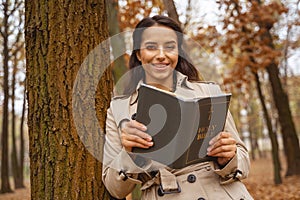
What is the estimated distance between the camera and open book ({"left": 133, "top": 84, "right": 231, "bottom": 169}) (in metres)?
1.77

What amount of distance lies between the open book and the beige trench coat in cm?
10

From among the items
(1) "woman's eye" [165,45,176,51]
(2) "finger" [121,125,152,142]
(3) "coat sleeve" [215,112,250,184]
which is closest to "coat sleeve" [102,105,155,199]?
(2) "finger" [121,125,152,142]

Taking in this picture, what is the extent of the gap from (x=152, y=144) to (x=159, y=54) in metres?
0.61

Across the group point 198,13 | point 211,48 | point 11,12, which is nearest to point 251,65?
point 211,48

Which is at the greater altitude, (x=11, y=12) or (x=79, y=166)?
(x=11, y=12)

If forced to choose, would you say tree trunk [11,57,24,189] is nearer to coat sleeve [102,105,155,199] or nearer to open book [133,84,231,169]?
coat sleeve [102,105,155,199]

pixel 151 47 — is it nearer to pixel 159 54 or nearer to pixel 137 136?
pixel 159 54

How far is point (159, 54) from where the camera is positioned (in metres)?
2.20

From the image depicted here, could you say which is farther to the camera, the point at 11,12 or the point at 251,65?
the point at 251,65

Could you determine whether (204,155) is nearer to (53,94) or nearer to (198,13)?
(53,94)

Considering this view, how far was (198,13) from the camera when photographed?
1230 cm

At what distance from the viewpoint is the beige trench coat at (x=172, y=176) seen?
1.97 metres

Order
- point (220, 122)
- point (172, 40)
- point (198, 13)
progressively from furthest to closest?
point (198, 13)
point (172, 40)
point (220, 122)

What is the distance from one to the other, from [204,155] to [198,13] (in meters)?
10.9
